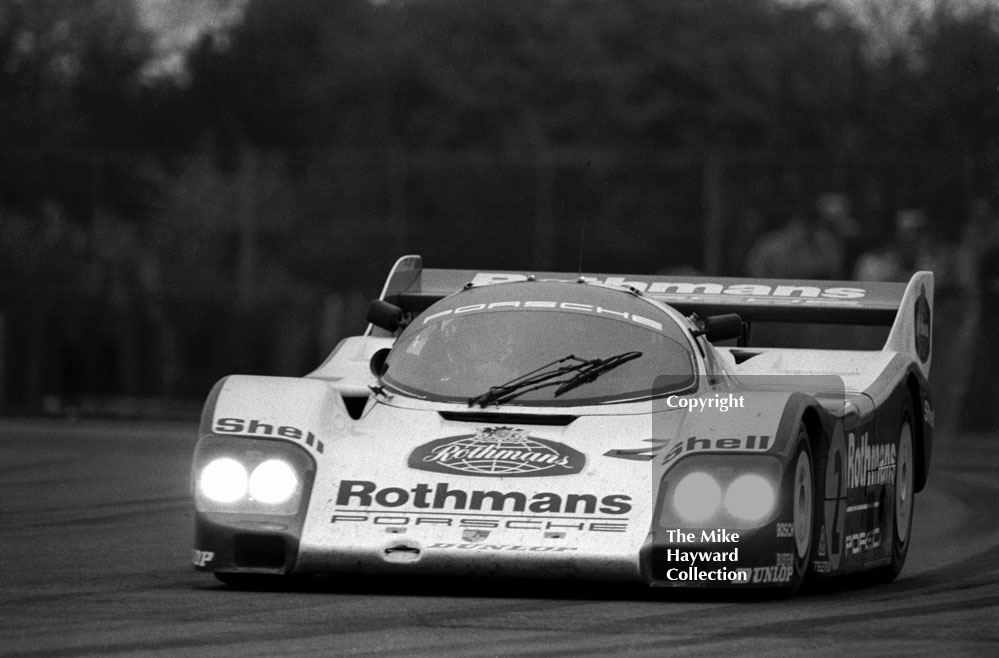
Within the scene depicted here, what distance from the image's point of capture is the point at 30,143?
48.2 meters

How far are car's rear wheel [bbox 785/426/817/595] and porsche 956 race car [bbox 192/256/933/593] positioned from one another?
1cm

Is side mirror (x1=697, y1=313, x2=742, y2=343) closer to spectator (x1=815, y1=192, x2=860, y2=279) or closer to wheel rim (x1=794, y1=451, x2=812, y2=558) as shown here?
wheel rim (x1=794, y1=451, x2=812, y2=558)

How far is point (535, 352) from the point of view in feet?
24.0

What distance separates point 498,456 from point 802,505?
100 cm

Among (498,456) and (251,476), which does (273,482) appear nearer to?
(251,476)

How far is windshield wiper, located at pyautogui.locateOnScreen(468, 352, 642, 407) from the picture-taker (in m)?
6.96

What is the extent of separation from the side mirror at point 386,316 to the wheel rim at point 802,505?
242cm

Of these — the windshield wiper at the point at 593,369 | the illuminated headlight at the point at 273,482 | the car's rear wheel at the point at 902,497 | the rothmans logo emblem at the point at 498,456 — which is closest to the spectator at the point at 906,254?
the car's rear wheel at the point at 902,497

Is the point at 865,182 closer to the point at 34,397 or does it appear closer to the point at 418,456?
the point at 34,397

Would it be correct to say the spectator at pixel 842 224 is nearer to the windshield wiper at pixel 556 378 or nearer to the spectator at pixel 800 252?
the spectator at pixel 800 252

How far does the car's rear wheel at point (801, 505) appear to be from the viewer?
6410 mm

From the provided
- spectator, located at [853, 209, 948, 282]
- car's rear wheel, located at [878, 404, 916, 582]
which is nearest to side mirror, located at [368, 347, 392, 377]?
car's rear wheel, located at [878, 404, 916, 582]

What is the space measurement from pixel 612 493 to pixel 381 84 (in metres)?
51.3

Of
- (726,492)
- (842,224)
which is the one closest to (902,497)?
(726,492)
